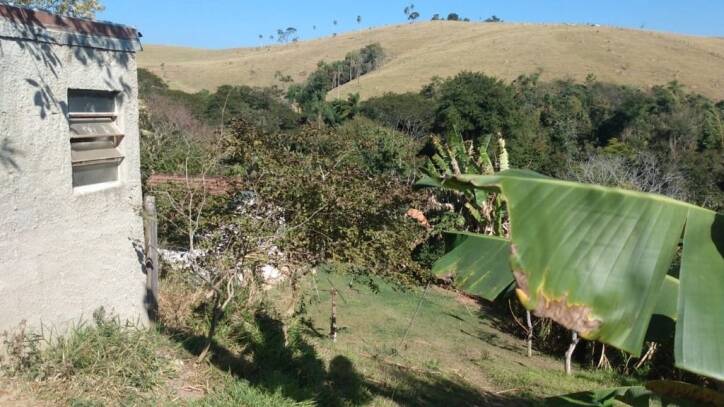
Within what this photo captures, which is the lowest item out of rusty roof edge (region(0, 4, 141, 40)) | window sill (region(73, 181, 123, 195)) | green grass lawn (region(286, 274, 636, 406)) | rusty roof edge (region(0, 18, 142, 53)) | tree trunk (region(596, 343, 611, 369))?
tree trunk (region(596, 343, 611, 369))

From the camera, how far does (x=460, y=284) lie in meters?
3.38

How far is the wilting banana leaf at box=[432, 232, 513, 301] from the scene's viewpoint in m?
3.34

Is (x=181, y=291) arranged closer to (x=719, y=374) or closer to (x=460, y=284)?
(x=460, y=284)

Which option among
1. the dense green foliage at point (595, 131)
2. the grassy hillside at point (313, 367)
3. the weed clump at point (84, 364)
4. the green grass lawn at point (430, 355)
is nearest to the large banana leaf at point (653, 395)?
the grassy hillside at point (313, 367)

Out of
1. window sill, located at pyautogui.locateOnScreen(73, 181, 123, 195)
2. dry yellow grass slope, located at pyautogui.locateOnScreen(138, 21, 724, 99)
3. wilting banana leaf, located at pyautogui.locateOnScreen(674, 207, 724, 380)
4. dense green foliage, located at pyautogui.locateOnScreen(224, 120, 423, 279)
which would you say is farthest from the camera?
dry yellow grass slope, located at pyautogui.locateOnScreen(138, 21, 724, 99)

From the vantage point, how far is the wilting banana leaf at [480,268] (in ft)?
11.0

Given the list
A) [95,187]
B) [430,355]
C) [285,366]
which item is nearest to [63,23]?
[95,187]

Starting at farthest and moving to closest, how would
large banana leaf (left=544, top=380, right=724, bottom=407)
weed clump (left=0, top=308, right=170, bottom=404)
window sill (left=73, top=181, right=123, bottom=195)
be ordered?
window sill (left=73, top=181, right=123, bottom=195) → weed clump (left=0, top=308, right=170, bottom=404) → large banana leaf (left=544, top=380, right=724, bottom=407)

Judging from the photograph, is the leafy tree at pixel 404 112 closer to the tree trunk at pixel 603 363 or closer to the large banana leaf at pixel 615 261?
the tree trunk at pixel 603 363

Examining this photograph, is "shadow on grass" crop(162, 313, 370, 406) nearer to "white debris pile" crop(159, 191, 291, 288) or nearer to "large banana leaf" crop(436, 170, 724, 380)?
"white debris pile" crop(159, 191, 291, 288)

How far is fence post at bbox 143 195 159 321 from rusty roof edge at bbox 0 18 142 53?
157 centimetres

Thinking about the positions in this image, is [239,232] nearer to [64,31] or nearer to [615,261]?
[64,31]

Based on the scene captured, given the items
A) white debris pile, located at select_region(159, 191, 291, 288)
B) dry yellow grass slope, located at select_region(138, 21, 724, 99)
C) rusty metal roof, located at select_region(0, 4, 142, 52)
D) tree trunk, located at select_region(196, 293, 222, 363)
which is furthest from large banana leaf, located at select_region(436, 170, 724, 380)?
dry yellow grass slope, located at select_region(138, 21, 724, 99)

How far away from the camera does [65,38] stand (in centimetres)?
571
